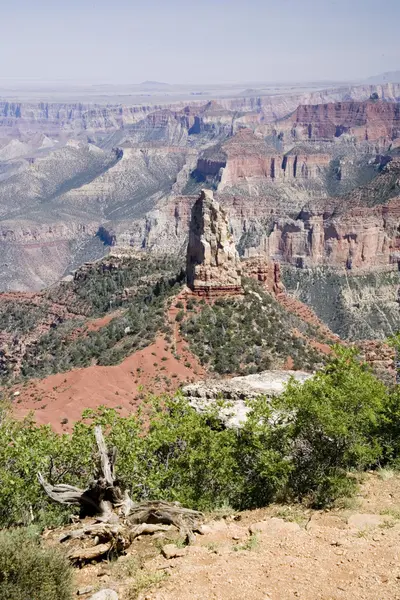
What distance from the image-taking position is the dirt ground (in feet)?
50.7

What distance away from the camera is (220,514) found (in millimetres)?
22797

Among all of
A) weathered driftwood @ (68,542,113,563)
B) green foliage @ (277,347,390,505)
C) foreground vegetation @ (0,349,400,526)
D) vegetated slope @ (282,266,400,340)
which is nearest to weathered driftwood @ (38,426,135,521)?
weathered driftwood @ (68,542,113,563)

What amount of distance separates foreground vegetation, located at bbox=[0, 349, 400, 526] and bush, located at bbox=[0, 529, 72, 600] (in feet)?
29.9

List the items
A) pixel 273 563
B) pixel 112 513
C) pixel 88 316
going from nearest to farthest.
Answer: pixel 273 563
pixel 112 513
pixel 88 316

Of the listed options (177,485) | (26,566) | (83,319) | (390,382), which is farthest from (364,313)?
(26,566)

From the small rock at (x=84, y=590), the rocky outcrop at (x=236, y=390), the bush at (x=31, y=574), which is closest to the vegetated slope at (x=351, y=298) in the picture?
the rocky outcrop at (x=236, y=390)

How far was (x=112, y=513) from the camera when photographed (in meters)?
20.3

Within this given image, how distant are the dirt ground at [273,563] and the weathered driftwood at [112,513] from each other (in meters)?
0.50

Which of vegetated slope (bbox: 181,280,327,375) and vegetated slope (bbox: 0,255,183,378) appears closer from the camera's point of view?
vegetated slope (bbox: 181,280,327,375)

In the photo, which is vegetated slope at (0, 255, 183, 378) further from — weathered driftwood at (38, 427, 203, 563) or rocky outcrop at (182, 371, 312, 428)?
weathered driftwood at (38, 427, 203, 563)

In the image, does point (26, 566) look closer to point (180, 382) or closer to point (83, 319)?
point (180, 382)

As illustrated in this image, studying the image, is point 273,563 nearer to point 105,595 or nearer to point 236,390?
point 105,595

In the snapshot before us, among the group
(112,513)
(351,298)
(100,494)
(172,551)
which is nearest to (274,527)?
(172,551)

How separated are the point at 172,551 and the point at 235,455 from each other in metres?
9.08
